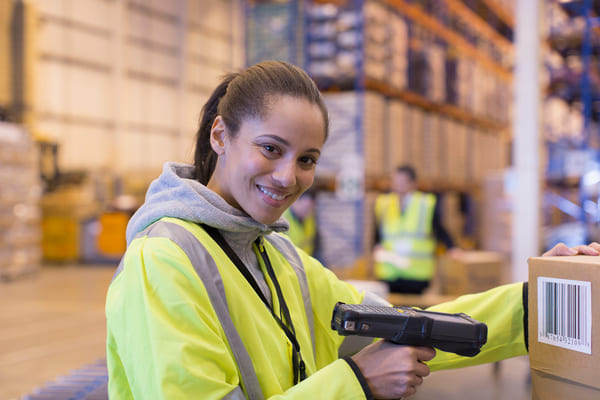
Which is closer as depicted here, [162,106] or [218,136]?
[218,136]

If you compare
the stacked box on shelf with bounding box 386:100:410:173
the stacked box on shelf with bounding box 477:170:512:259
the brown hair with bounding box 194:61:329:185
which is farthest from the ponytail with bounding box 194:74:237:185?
the stacked box on shelf with bounding box 477:170:512:259

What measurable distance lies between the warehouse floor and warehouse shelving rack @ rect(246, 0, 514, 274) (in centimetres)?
389

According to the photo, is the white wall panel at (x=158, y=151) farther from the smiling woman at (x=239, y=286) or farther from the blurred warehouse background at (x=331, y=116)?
the smiling woman at (x=239, y=286)

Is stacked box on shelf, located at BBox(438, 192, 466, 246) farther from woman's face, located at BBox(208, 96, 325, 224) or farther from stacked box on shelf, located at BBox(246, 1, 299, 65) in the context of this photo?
woman's face, located at BBox(208, 96, 325, 224)

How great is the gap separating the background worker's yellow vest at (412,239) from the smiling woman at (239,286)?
3858 mm

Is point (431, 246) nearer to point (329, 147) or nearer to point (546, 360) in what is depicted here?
point (329, 147)

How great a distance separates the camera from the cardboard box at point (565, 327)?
1122 mm

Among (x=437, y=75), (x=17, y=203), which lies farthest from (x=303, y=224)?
(x=17, y=203)

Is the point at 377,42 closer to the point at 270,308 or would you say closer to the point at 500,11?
the point at 500,11

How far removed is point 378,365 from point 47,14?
15.7 meters

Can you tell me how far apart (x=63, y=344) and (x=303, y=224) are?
2.78m

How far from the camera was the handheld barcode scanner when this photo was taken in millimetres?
1070

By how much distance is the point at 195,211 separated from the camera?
1.22 metres

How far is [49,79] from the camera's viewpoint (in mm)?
14477
